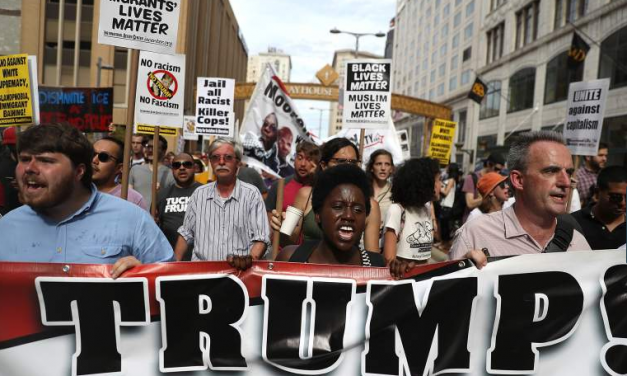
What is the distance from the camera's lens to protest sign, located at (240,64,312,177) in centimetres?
623

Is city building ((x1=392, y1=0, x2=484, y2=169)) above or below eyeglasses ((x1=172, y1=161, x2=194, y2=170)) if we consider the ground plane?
above

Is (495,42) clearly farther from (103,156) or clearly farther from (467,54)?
(103,156)

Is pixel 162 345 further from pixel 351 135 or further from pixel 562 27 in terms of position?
pixel 562 27

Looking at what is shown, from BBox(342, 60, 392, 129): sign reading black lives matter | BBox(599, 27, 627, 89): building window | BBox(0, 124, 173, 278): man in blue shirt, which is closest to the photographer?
BBox(0, 124, 173, 278): man in blue shirt

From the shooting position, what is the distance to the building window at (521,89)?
3262 cm

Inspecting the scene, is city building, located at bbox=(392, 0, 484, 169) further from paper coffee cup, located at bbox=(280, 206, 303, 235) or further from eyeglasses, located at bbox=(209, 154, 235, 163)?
paper coffee cup, located at bbox=(280, 206, 303, 235)

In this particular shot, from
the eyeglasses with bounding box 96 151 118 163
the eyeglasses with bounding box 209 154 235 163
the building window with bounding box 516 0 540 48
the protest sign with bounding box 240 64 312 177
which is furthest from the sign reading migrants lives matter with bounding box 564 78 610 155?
the building window with bounding box 516 0 540 48

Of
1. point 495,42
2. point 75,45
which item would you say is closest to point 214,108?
point 75,45

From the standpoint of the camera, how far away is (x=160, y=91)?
6.56m

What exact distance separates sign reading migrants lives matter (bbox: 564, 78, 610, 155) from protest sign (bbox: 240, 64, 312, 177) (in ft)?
10.4

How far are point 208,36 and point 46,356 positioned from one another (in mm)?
37768

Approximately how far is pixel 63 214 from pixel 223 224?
1919mm

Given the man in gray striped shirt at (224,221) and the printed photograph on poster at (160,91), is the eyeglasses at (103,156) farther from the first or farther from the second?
the printed photograph on poster at (160,91)

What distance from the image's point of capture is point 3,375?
2508mm
